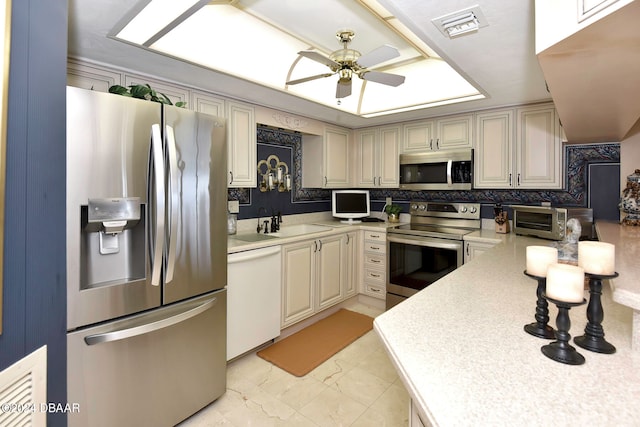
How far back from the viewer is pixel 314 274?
3205mm

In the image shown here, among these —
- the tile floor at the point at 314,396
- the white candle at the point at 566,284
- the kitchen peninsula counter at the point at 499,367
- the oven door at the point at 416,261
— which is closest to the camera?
the kitchen peninsula counter at the point at 499,367

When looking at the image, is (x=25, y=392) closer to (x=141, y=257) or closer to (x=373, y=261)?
(x=141, y=257)

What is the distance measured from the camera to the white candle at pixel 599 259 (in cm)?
85

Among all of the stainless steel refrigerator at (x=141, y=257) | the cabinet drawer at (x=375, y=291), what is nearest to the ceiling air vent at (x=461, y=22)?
the stainless steel refrigerator at (x=141, y=257)

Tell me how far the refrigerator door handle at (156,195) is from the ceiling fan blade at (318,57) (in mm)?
869

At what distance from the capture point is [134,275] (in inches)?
64.7

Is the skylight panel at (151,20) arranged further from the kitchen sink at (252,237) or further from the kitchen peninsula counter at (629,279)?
the kitchen peninsula counter at (629,279)

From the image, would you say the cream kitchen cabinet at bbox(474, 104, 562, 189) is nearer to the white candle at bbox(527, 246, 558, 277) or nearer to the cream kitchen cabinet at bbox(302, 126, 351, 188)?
the cream kitchen cabinet at bbox(302, 126, 351, 188)

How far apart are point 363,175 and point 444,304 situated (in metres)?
3.05

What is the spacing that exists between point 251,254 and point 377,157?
223 centimetres

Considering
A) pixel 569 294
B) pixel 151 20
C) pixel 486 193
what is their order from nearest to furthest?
pixel 569 294
pixel 151 20
pixel 486 193

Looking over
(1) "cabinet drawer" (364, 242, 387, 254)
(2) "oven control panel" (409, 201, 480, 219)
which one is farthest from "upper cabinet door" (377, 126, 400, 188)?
(1) "cabinet drawer" (364, 242, 387, 254)

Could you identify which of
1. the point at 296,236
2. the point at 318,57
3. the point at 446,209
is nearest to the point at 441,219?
the point at 446,209

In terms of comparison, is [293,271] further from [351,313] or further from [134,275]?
[134,275]
